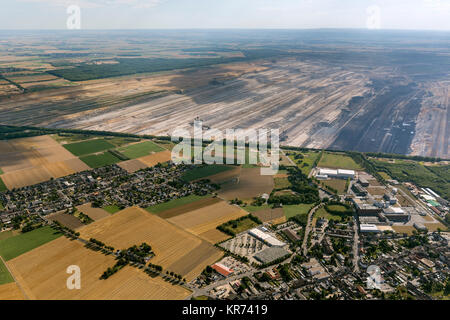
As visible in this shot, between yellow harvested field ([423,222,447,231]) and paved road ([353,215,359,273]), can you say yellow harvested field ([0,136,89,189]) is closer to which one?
paved road ([353,215,359,273])

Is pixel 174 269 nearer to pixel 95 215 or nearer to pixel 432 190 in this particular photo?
pixel 95 215

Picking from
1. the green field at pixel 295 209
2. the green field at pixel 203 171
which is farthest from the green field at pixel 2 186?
the green field at pixel 295 209

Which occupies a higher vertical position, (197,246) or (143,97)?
(143,97)

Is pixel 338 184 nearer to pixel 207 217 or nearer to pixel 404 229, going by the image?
pixel 404 229

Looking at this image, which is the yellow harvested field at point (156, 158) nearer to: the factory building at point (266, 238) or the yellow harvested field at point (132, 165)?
the yellow harvested field at point (132, 165)
